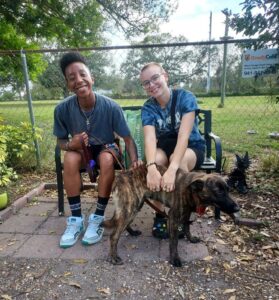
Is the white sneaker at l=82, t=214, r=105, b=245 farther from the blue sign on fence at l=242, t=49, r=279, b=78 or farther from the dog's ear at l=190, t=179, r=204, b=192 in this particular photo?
the blue sign on fence at l=242, t=49, r=279, b=78

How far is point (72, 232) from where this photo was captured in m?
3.27

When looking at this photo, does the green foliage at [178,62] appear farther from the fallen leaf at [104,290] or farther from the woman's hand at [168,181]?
the fallen leaf at [104,290]

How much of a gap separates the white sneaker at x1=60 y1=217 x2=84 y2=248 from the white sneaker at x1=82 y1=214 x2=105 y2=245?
0.37 feet

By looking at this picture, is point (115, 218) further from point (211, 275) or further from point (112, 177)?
point (211, 275)

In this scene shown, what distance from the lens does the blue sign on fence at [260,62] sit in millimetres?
4078

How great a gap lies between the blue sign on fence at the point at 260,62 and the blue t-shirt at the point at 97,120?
1.93m

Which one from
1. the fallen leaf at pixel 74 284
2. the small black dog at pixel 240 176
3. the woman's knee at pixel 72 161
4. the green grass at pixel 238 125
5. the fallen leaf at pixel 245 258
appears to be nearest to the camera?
the fallen leaf at pixel 74 284

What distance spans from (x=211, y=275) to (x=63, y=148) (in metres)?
1.90

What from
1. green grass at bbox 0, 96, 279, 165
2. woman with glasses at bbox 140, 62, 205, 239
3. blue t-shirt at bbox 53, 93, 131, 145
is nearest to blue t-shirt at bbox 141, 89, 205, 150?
woman with glasses at bbox 140, 62, 205, 239

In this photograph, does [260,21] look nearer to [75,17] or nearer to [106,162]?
[106,162]

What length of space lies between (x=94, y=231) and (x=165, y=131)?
1.22m

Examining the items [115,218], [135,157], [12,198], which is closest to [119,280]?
[115,218]

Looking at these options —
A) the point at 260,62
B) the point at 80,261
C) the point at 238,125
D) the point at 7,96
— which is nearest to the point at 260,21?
the point at 260,62

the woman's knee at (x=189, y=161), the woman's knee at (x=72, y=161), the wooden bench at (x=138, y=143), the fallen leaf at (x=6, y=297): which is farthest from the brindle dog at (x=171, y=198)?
the fallen leaf at (x=6, y=297)
